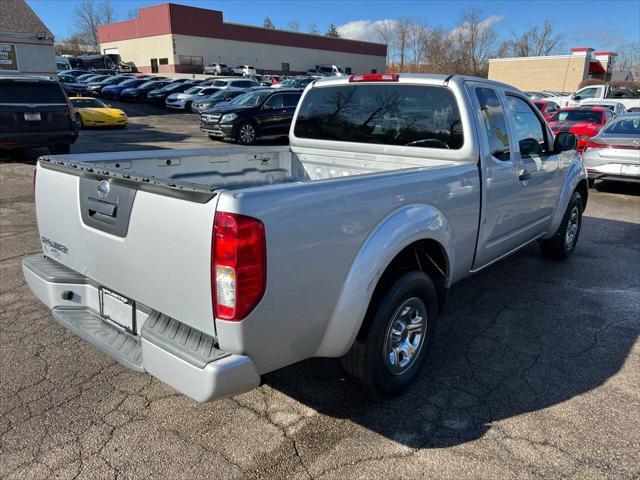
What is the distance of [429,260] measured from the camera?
3451 mm

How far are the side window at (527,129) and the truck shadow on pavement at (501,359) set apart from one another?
1.39 m

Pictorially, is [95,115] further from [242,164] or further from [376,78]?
[376,78]

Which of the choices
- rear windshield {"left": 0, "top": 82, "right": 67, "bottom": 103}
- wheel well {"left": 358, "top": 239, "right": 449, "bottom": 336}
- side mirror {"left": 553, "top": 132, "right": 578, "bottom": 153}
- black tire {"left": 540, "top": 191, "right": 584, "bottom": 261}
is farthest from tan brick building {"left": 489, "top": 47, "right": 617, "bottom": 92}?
wheel well {"left": 358, "top": 239, "right": 449, "bottom": 336}

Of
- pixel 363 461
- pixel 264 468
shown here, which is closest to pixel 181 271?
pixel 264 468

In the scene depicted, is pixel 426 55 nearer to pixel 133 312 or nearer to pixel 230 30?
pixel 230 30

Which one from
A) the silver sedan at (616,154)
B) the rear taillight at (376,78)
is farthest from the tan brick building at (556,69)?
the rear taillight at (376,78)

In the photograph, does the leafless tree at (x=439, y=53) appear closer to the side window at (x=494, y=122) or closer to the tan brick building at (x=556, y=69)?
the tan brick building at (x=556, y=69)

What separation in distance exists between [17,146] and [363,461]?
1086cm

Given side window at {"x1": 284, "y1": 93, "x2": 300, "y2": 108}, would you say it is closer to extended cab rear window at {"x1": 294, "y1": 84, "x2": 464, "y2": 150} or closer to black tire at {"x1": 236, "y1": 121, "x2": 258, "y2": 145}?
black tire at {"x1": 236, "y1": 121, "x2": 258, "y2": 145}

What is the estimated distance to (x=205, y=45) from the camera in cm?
6300

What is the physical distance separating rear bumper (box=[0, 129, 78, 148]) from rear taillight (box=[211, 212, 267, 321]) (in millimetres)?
10408

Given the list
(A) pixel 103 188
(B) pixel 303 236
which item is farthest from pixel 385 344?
(A) pixel 103 188

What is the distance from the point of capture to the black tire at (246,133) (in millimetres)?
16062

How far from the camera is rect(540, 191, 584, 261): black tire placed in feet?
18.4
